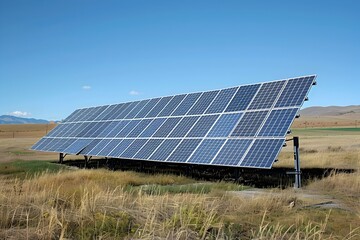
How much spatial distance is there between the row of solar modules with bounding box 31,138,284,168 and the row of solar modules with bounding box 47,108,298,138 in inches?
17.8

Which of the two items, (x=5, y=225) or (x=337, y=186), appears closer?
(x=5, y=225)

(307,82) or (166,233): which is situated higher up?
(307,82)

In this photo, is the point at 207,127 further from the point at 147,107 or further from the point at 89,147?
the point at 89,147

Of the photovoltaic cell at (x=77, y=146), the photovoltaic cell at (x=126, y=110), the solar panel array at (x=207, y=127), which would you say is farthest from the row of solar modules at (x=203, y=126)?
the photovoltaic cell at (x=126, y=110)

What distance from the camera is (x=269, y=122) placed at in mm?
17047

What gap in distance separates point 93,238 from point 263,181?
519 inches

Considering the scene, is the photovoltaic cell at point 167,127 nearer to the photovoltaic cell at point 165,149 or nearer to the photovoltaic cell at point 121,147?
the photovoltaic cell at point 165,149

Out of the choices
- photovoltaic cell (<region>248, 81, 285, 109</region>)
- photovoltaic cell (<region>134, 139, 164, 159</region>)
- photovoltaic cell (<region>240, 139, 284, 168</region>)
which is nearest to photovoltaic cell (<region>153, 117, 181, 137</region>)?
photovoltaic cell (<region>134, 139, 164, 159</region>)

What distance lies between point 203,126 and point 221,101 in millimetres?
2041

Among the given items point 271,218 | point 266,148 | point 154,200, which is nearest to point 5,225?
point 154,200

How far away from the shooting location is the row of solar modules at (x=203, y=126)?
1673 centimetres

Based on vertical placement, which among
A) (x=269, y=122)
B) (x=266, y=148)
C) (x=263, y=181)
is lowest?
(x=263, y=181)

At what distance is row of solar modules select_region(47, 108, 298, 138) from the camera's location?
659 inches

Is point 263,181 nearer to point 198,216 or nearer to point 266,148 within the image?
point 266,148
